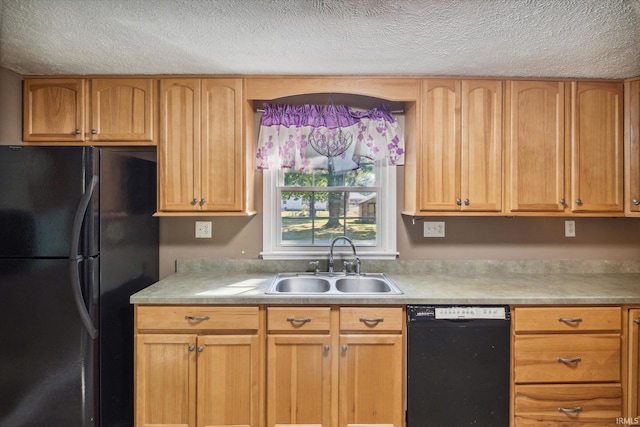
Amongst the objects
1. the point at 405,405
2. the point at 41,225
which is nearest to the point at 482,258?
the point at 405,405

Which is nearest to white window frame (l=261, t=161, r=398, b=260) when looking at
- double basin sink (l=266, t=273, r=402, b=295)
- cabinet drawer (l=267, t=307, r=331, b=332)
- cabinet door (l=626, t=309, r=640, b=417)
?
double basin sink (l=266, t=273, r=402, b=295)

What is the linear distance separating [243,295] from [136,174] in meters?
0.99

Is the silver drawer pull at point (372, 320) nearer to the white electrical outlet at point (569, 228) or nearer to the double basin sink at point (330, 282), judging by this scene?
the double basin sink at point (330, 282)

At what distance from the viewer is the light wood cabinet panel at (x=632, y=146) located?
84.7 inches

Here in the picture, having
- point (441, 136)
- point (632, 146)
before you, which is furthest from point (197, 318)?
point (632, 146)

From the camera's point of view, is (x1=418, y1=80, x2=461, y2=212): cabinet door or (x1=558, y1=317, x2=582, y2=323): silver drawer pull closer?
(x1=558, y1=317, x2=582, y2=323): silver drawer pull

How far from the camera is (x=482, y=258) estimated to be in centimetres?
248

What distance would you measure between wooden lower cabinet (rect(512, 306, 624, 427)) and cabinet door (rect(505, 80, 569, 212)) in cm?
68

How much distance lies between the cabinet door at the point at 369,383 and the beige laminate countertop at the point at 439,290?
237 millimetres

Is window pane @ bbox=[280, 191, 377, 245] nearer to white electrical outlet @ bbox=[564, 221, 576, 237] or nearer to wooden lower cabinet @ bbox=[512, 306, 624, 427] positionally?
wooden lower cabinet @ bbox=[512, 306, 624, 427]

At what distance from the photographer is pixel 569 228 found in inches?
97.3

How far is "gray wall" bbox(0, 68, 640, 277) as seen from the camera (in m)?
2.48

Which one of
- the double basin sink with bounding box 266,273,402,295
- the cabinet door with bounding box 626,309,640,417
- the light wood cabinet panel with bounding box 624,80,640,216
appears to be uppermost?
the light wood cabinet panel with bounding box 624,80,640,216

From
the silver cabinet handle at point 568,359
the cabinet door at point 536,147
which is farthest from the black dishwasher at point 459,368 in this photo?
the cabinet door at point 536,147
